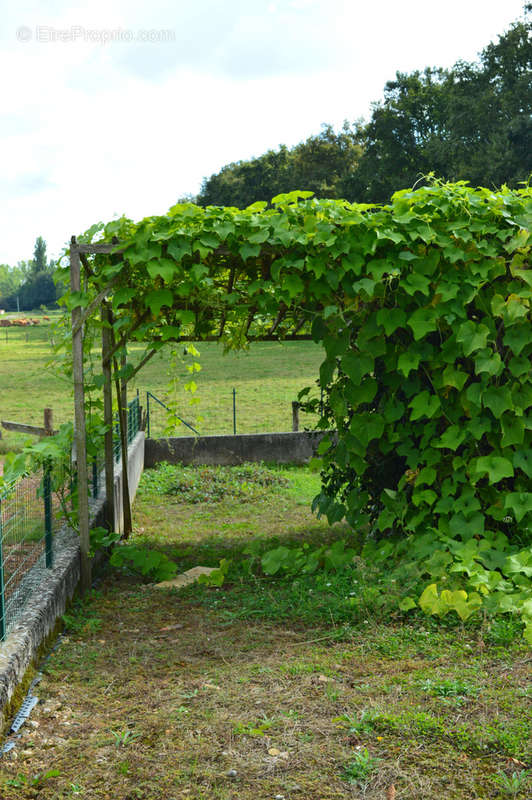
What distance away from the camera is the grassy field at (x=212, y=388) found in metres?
Result: 18.7

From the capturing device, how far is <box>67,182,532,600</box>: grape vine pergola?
562 centimetres

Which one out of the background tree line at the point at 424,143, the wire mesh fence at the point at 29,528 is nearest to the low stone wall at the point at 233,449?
the wire mesh fence at the point at 29,528

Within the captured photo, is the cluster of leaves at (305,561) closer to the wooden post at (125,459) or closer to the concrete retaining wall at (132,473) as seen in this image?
the wooden post at (125,459)

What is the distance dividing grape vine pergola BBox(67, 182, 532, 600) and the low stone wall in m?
6.49

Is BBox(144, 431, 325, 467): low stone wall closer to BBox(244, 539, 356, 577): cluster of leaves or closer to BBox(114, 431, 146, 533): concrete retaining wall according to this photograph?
BBox(114, 431, 146, 533): concrete retaining wall

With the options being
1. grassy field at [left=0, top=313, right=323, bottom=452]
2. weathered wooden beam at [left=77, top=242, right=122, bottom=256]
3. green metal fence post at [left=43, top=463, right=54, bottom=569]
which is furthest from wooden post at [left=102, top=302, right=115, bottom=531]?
Result: grassy field at [left=0, top=313, right=323, bottom=452]

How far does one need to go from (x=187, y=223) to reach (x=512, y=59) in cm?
3135

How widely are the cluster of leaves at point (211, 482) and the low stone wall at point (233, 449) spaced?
0.38 meters

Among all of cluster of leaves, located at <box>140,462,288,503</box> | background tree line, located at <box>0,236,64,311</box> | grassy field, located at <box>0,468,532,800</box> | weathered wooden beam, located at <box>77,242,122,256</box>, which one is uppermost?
background tree line, located at <box>0,236,64,311</box>

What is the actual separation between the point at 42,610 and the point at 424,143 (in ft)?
116

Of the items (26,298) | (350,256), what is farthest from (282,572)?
(26,298)

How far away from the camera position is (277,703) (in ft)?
12.9

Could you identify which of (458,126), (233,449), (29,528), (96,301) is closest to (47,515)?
(29,528)

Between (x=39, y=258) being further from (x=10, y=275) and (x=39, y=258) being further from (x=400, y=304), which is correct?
(x=400, y=304)
